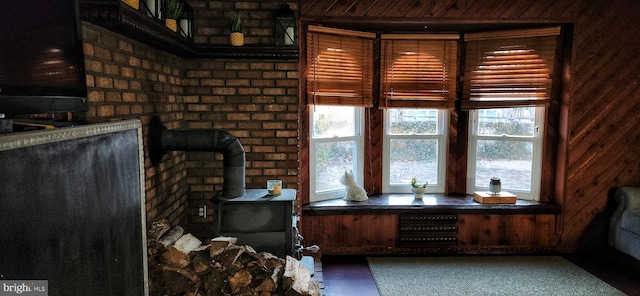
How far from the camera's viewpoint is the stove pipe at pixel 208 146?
2580mm

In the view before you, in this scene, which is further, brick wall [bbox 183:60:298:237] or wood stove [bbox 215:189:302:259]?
brick wall [bbox 183:60:298:237]

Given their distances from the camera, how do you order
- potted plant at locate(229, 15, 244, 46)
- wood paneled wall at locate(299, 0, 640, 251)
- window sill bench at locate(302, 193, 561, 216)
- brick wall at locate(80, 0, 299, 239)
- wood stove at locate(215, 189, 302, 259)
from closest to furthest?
wood stove at locate(215, 189, 302, 259) → potted plant at locate(229, 15, 244, 46) → brick wall at locate(80, 0, 299, 239) → wood paneled wall at locate(299, 0, 640, 251) → window sill bench at locate(302, 193, 561, 216)

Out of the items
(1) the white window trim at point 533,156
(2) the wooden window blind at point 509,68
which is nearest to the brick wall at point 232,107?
(2) the wooden window blind at point 509,68

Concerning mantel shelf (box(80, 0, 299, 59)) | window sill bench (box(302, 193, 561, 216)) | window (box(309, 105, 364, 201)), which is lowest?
window sill bench (box(302, 193, 561, 216))

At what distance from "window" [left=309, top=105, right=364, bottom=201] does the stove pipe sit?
4.43 ft

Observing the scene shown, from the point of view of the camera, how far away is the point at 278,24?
3.23 meters

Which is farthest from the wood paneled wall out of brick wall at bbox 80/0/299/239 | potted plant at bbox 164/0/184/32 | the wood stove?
the wood stove

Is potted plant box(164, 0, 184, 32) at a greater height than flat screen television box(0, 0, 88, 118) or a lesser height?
greater

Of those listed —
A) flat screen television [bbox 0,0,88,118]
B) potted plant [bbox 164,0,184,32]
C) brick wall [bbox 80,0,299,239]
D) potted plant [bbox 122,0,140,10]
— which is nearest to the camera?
flat screen television [bbox 0,0,88,118]

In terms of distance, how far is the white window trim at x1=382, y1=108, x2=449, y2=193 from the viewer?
4.28 m

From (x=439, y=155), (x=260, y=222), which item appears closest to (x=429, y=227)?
(x=439, y=155)

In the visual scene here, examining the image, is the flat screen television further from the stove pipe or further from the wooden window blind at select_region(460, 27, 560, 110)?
the wooden window blind at select_region(460, 27, 560, 110)

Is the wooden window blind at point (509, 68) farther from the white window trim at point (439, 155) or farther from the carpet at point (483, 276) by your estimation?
the carpet at point (483, 276)

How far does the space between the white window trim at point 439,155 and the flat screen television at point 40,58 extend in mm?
3326
